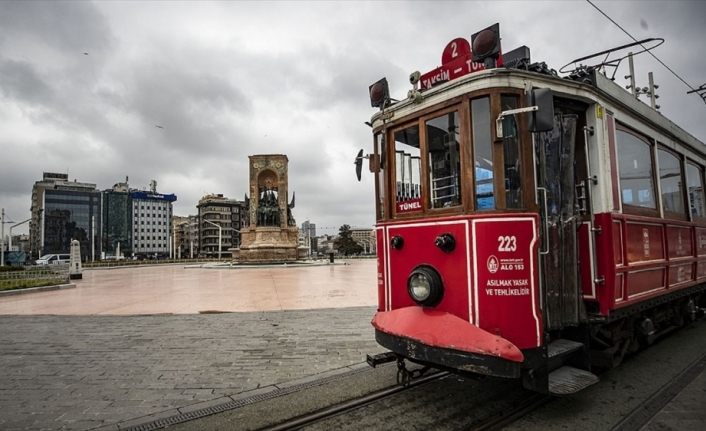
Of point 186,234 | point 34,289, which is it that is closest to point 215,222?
point 186,234

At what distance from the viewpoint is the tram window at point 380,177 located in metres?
4.85

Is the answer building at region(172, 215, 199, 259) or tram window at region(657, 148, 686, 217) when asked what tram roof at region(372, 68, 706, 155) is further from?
building at region(172, 215, 199, 259)

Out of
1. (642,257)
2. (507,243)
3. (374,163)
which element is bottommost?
(642,257)

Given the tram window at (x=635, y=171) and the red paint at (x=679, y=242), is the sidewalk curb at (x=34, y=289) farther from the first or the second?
the red paint at (x=679, y=242)

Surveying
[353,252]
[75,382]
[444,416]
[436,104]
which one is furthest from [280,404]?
[353,252]

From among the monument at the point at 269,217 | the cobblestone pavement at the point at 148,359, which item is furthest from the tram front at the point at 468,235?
the monument at the point at 269,217

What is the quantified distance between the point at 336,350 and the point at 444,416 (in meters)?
2.91

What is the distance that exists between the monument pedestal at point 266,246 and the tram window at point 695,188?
3293cm

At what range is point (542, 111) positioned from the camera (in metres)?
3.53

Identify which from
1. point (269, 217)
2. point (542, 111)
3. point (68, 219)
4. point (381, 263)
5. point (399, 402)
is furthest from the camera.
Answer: point (68, 219)

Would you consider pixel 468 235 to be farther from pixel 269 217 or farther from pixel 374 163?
pixel 269 217

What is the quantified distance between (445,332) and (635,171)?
3638mm

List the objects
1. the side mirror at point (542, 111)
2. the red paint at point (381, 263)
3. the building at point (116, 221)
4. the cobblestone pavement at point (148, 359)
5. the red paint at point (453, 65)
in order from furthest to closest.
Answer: the building at point (116, 221) → the red paint at point (381, 263) → the cobblestone pavement at point (148, 359) → the red paint at point (453, 65) → the side mirror at point (542, 111)

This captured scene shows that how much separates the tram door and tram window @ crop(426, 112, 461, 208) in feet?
2.57
